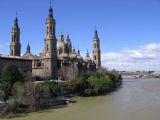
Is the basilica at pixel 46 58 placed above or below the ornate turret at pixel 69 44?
below

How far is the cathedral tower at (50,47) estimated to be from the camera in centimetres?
6356

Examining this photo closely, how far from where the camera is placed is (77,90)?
4078 centimetres

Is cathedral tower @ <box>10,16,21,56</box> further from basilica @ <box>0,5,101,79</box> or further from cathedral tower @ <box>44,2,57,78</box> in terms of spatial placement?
cathedral tower @ <box>44,2,57,78</box>

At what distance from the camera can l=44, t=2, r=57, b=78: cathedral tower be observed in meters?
63.6

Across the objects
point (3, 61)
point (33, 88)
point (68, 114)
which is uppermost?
point (3, 61)

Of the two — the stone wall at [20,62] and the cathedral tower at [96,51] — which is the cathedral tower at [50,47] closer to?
the stone wall at [20,62]

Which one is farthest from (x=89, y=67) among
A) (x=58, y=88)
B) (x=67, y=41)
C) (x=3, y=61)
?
(x=58, y=88)

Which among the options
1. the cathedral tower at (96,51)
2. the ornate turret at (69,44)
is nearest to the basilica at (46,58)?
the ornate turret at (69,44)

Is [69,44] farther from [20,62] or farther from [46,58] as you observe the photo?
[20,62]

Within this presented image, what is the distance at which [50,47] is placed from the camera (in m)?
63.7

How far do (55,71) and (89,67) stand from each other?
25077 mm

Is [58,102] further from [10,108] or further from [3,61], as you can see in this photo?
[3,61]

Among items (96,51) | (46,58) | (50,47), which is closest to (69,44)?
(96,51)

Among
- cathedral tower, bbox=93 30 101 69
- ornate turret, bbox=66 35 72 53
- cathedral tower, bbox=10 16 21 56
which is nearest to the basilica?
cathedral tower, bbox=10 16 21 56
